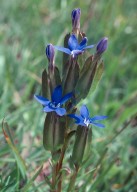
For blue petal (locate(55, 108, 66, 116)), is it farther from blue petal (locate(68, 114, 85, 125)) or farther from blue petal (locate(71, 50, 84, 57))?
blue petal (locate(71, 50, 84, 57))

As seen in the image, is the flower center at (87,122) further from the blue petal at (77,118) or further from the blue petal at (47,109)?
the blue petal at (47,109)

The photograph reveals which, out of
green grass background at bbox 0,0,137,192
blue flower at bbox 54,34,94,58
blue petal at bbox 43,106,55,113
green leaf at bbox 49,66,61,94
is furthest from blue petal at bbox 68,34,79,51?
green grass background at bbox 0,0,137,192

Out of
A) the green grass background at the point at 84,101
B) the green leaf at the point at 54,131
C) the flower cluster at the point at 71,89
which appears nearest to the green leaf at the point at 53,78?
the flower cluster at the point at 71,89

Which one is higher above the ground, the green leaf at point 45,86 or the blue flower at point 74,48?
the blue flower at point 74,48

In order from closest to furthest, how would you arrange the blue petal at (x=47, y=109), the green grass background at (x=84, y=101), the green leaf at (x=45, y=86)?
1. the blue petal at (x=47, y=109)
2. the green leaf at (x=45, y=86)
3. the green grass background at (x=84, y=101)

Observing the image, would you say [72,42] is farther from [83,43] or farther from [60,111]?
[60,111]

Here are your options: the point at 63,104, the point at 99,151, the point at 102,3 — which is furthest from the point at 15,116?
the point at 102,3

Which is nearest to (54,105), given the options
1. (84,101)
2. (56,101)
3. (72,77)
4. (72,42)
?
(56,101)
